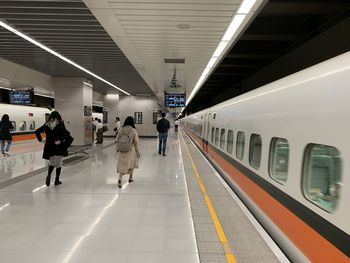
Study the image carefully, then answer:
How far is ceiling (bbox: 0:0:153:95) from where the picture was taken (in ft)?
19.1

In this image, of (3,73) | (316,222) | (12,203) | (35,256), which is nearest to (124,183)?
(12,203)

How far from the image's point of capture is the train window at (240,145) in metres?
6.35

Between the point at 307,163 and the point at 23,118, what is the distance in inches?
814

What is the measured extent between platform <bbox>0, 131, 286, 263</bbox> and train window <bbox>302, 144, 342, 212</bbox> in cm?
98

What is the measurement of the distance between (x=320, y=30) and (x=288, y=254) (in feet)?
19.3

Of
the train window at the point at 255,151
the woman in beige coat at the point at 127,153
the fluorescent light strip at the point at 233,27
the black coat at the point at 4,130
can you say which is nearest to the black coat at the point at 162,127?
the fluorescent light strip at the point at 233,27

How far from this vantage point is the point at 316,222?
2828mm

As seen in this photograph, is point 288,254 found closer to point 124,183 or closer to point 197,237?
point 197,237

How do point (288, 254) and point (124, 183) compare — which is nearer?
point (288, 254)

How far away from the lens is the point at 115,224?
4.77m

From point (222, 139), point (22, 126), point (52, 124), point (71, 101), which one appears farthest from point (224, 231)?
point (22, 126)

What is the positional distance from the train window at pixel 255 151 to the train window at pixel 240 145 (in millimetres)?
755

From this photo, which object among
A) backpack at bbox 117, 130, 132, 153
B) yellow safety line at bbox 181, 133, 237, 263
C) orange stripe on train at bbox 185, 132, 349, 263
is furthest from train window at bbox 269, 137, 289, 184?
backpack at bbox 117, 130, 132, 153

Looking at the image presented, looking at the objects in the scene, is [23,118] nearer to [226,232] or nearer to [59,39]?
[59,39]
